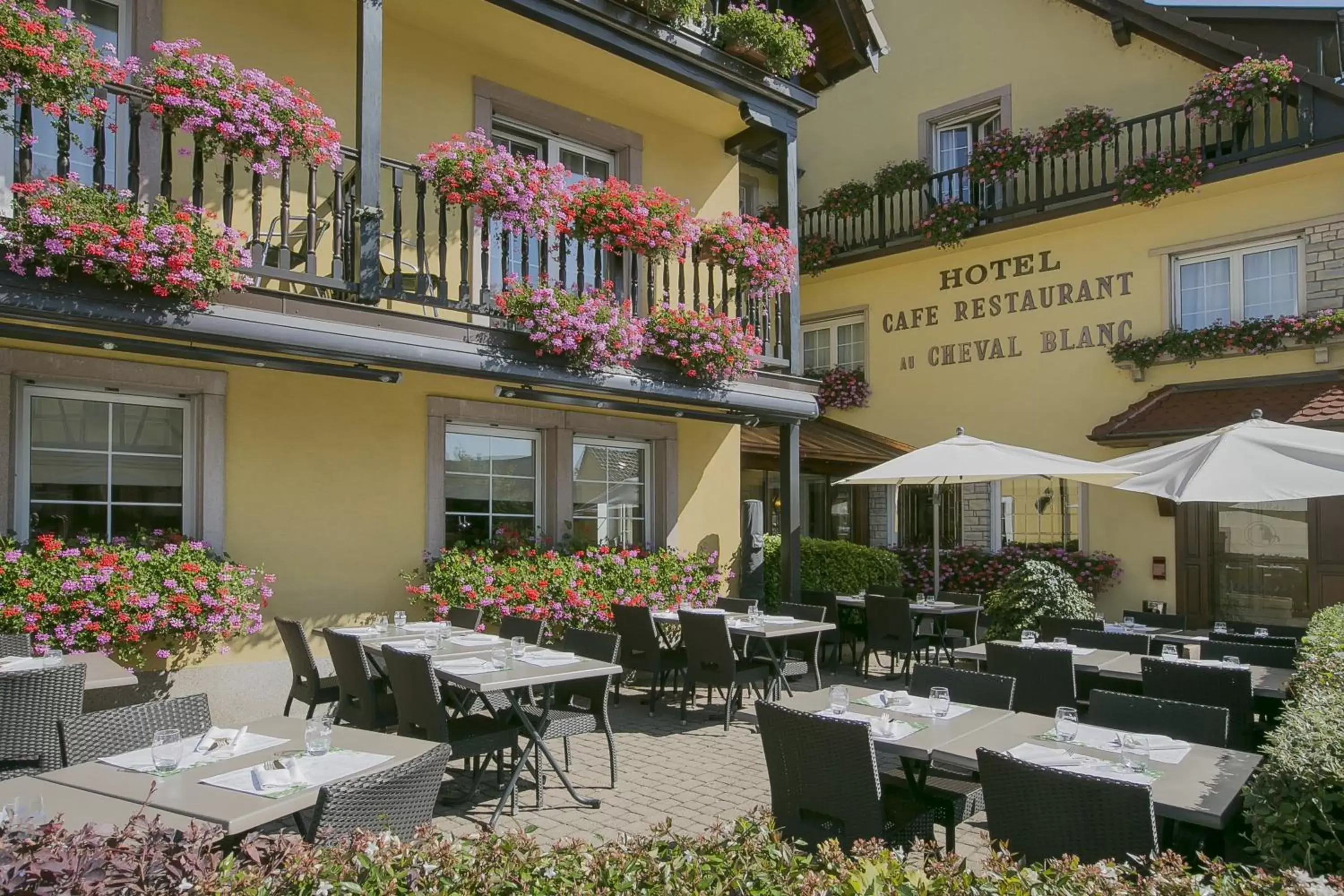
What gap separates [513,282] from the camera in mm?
6988

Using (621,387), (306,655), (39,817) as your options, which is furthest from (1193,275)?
(39,817)

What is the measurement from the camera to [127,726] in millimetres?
3555

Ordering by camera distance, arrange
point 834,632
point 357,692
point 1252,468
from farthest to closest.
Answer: point 834,632 < point 1252,468 < point 357,692

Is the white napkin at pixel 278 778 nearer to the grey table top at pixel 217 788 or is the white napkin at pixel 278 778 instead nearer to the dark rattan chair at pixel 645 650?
the grey table top at pixel 217 788

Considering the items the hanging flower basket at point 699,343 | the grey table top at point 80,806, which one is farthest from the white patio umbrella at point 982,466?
the grey table top at point 80,806

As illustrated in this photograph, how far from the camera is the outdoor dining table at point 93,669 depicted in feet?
14.9

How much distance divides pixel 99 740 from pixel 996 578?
36.8 feet

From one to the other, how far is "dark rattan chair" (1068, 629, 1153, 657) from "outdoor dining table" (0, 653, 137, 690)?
5.97m

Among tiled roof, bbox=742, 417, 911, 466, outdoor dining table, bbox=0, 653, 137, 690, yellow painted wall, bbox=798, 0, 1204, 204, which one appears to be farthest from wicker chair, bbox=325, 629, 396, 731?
yellow painted wall, bbox=798, 0, 1204, 204

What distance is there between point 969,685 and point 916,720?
74cm

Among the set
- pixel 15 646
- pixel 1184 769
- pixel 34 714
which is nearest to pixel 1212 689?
pixel 1184 769

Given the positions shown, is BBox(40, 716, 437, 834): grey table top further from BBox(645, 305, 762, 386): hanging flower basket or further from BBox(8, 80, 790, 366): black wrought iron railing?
BBox(645, 305, 762, 386): hanging flower basket

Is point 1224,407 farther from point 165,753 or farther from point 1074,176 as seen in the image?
point 165,753

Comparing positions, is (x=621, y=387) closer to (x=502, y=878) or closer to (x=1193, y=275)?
(x=502, y=878)
